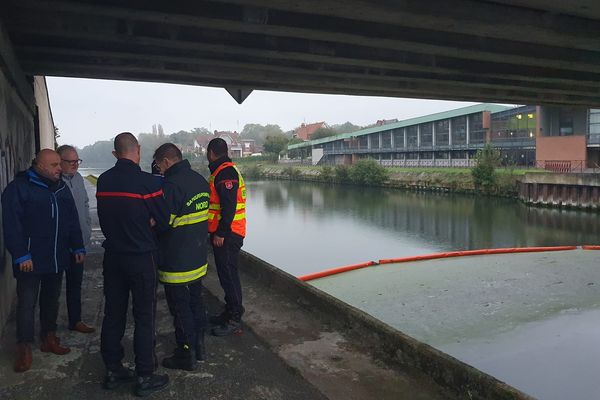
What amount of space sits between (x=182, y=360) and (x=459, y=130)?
157 feet

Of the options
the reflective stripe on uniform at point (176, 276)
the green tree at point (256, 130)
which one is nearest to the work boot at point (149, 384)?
the reflective stripe on uniform at point (176, 276)

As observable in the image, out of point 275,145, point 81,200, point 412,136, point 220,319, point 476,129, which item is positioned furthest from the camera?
point 275,145

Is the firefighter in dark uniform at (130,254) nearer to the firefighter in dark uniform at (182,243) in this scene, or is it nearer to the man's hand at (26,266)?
the firefighter in dark uniform at (182,243)

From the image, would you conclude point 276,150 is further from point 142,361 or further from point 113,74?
point 142,361

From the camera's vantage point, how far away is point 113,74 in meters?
8.85

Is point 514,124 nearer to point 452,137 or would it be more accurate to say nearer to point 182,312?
point 452,137

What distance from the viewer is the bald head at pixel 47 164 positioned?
134 inches

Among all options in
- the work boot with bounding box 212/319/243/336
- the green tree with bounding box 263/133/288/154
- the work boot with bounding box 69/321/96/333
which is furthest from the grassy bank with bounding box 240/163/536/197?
the work boot with bounding box 69/321/96/333

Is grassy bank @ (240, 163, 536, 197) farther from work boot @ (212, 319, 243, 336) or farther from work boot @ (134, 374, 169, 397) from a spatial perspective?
work boot @ (134, 374, 169, 397)

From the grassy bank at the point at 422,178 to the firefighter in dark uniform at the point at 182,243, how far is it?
102 feet

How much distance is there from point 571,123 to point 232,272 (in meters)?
37.5

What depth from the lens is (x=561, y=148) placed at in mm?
34531

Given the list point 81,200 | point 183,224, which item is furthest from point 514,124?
point 183,224

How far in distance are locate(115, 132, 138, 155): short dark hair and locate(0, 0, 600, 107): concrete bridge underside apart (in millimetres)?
2788
